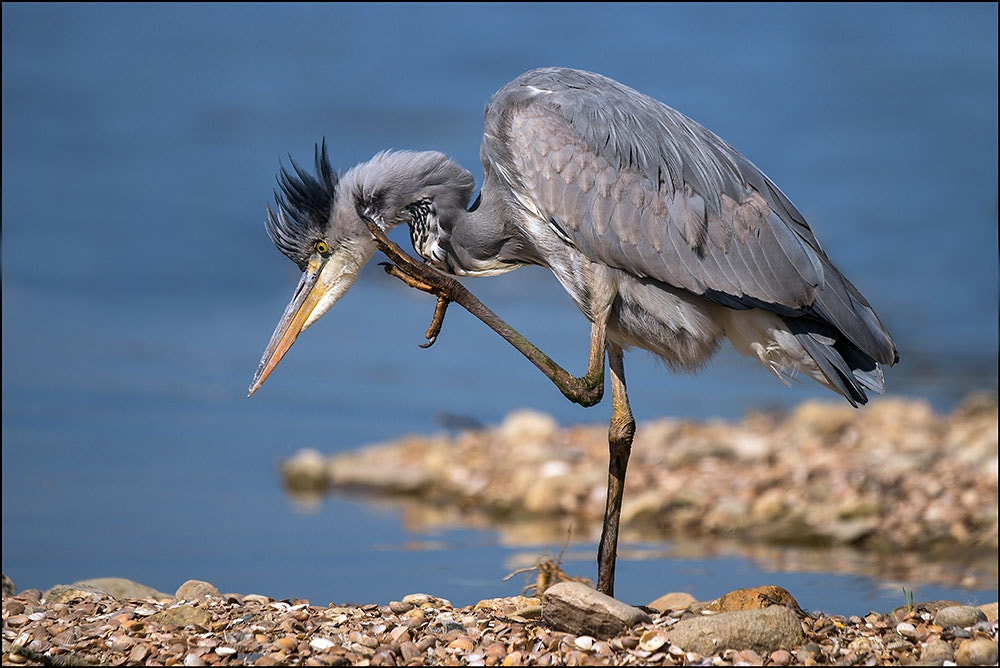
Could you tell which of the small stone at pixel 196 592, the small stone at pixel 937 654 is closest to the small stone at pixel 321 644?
the small stone at pixel 196 592

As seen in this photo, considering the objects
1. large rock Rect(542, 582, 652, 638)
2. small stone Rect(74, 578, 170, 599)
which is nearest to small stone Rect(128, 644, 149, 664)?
small stone Rect(74, 578, 170, 599)

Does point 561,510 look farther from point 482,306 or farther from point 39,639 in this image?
point 39,639

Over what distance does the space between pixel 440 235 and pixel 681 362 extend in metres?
1.31

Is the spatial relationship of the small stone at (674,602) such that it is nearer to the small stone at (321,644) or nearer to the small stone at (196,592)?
the small stone at (321,644)

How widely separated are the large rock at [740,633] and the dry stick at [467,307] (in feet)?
5.01

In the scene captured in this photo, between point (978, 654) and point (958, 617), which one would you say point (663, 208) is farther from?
point (978, 654)

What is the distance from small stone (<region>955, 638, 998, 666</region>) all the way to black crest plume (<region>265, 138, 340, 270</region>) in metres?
3.49

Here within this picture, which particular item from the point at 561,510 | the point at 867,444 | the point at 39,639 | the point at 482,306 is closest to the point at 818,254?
the point at 482,306

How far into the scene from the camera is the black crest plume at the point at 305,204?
6051mm

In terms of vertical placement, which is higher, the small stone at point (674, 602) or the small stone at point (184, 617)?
the small stone at point (674, 602)

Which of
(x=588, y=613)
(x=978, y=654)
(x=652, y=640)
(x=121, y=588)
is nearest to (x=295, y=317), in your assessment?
(x=121, y=588)

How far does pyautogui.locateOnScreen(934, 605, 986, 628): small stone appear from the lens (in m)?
4.58

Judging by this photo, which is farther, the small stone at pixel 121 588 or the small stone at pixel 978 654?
the small stone at pixel 121 588

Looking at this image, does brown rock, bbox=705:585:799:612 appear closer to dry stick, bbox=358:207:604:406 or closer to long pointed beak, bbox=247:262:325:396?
dry stick, bbox=358:207:604:406
